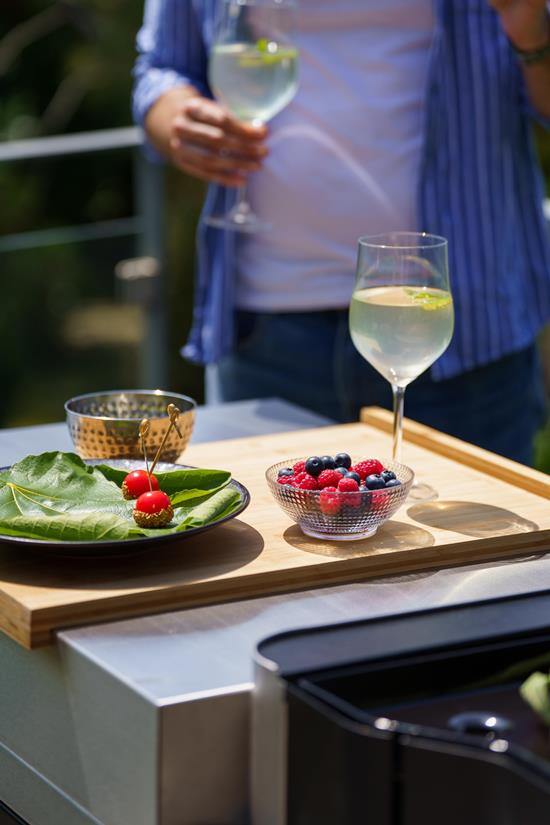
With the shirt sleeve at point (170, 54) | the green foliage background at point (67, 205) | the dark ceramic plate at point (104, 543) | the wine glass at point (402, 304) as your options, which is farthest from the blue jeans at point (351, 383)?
the green foliage background at point (67, 205)

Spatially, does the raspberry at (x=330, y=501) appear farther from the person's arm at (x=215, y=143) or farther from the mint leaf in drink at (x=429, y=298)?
the person's arm at (x=215, y=143)

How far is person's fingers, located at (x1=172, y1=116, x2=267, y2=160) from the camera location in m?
2.11

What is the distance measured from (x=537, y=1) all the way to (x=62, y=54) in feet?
23.1

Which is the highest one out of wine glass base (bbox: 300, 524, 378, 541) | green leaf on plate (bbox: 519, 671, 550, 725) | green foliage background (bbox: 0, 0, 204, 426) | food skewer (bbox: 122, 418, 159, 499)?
food skewer (bbox: 122, 418, 159, 499)

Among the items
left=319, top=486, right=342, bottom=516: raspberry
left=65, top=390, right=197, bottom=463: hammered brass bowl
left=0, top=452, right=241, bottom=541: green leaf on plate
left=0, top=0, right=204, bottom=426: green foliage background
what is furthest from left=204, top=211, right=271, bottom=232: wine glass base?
left=0, top=0, right=204, bottom=426: green foliage background

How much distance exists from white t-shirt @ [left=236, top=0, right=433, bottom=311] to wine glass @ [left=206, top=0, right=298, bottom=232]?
0.19 ft

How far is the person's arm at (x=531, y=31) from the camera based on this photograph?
191 cm

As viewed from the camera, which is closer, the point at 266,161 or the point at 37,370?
the point at 266,161

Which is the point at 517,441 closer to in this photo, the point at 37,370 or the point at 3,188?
the point at 37,370

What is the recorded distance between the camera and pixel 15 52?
8.54 m

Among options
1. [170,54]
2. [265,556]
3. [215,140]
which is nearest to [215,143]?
[215,140]

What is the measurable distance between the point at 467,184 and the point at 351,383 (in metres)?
0.38

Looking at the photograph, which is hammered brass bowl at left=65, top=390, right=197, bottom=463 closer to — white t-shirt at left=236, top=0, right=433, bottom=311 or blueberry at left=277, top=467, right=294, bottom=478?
blueberry at left=277, top=467, right=294, bottom=478

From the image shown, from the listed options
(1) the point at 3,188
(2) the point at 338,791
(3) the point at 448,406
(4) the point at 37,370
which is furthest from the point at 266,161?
(1) the point at 3,188
